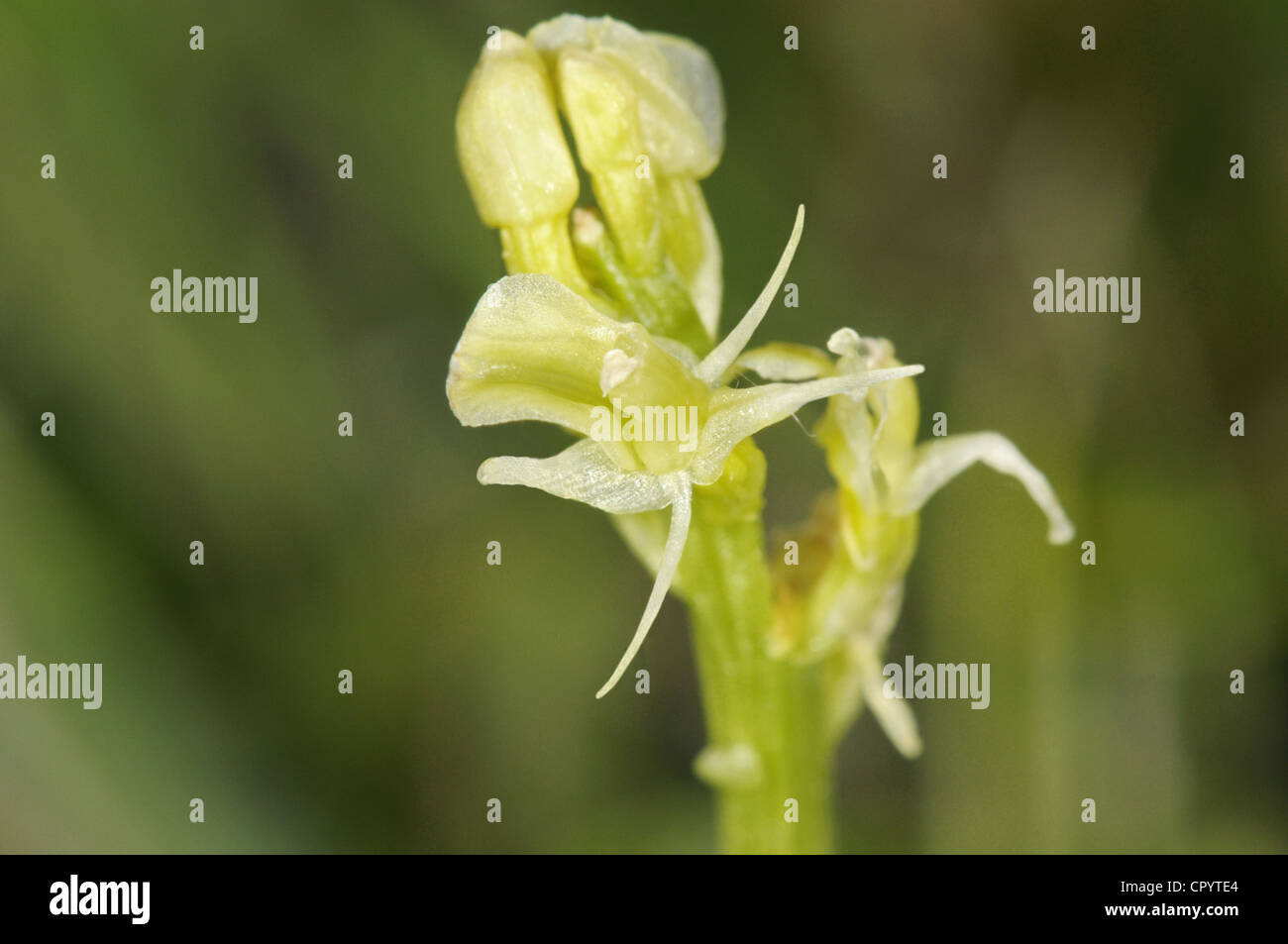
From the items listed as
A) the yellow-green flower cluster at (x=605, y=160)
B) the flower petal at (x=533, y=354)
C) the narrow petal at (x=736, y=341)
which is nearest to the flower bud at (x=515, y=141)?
the yellow-green flower cluster at (x=605, y=160)

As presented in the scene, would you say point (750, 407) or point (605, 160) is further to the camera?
point (605, 160)

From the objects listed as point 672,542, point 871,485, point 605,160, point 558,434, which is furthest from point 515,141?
point 558,434

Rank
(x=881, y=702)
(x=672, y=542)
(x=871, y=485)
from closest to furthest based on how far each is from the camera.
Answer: (x=672, y=542)
(x=871, y=485)
(x=881, y=702)

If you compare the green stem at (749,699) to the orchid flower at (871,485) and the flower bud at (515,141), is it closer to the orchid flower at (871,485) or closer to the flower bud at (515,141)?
the orchid flower at (871,485)

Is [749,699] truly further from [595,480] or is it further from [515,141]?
[515,141]

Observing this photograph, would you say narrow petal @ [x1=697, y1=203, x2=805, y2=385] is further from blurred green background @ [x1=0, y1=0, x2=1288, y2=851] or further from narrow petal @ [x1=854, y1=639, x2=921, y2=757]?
blurred green background @ [x1=0, y1=0, x2=1288, y2=851]
